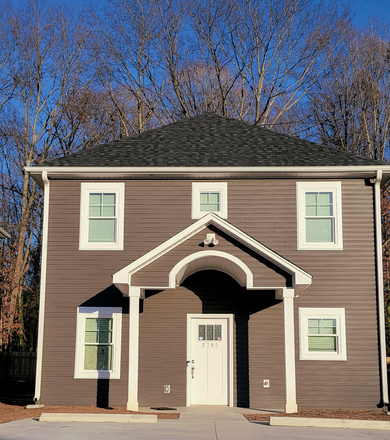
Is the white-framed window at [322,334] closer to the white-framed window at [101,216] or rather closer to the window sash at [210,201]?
the window sash at [210,201]

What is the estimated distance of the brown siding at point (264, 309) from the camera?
47.6 feet

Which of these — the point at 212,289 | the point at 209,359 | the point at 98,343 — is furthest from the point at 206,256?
the point at 98,343

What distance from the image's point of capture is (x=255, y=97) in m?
29.5

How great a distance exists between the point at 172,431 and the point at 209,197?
6688mm

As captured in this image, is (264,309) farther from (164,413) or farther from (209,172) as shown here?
(209,172)

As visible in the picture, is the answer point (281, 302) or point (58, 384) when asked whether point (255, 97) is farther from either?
point (58, 384)

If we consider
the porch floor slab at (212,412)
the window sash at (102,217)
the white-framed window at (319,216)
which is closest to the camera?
the porch floor slab at (212,412)

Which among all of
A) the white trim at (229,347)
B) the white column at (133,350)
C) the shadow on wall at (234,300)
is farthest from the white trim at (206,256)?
the white trim at (229,347)

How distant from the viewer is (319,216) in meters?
15.4

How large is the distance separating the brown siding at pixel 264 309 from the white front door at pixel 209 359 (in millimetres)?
339

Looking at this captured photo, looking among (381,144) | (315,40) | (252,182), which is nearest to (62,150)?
(315,40)

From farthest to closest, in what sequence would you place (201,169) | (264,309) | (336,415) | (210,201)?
(210,201) < (201,169) < (264,309) < (336,415)

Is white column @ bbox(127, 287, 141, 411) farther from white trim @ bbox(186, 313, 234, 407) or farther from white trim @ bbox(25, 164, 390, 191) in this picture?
white trim @ bbox(25, 164, 390, 191)

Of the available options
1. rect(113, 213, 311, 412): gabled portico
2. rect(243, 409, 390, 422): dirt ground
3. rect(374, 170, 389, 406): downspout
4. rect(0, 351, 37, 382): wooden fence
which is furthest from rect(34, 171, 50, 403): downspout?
rect(374, 170, 389, 406): downspout
